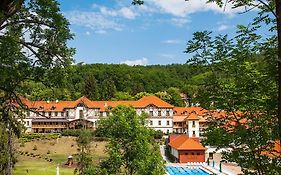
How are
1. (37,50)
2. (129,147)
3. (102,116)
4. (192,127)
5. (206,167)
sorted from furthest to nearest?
(102,116)
(192,127)
(206,167)
(129,147)
(37,50)

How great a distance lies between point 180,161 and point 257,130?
36.5 meters

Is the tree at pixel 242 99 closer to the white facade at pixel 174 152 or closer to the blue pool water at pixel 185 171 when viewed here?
the blue pool water at pixel 185 171

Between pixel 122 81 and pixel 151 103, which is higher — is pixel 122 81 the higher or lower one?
the higher one

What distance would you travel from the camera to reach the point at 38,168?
117ft

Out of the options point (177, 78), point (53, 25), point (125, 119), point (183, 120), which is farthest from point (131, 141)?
point (177, 78)

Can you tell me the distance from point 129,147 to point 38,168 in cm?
1994

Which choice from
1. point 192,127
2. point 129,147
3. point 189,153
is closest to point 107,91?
point 192,127

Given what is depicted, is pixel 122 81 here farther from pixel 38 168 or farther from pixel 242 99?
pixel 242 99

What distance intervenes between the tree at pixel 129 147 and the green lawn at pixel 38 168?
1645cm

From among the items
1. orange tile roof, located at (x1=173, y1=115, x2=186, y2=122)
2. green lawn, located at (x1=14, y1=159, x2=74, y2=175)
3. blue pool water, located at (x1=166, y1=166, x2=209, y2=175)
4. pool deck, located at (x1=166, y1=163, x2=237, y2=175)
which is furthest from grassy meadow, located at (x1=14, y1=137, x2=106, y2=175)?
orange tile roof, located at (x1=173, y1=115, x2=186, y2=122)

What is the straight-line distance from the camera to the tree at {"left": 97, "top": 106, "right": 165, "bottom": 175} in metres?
18.1

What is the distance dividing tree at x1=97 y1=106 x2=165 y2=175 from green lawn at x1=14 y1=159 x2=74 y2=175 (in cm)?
1645

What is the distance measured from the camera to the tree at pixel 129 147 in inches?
714

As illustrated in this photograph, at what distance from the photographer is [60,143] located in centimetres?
5372
